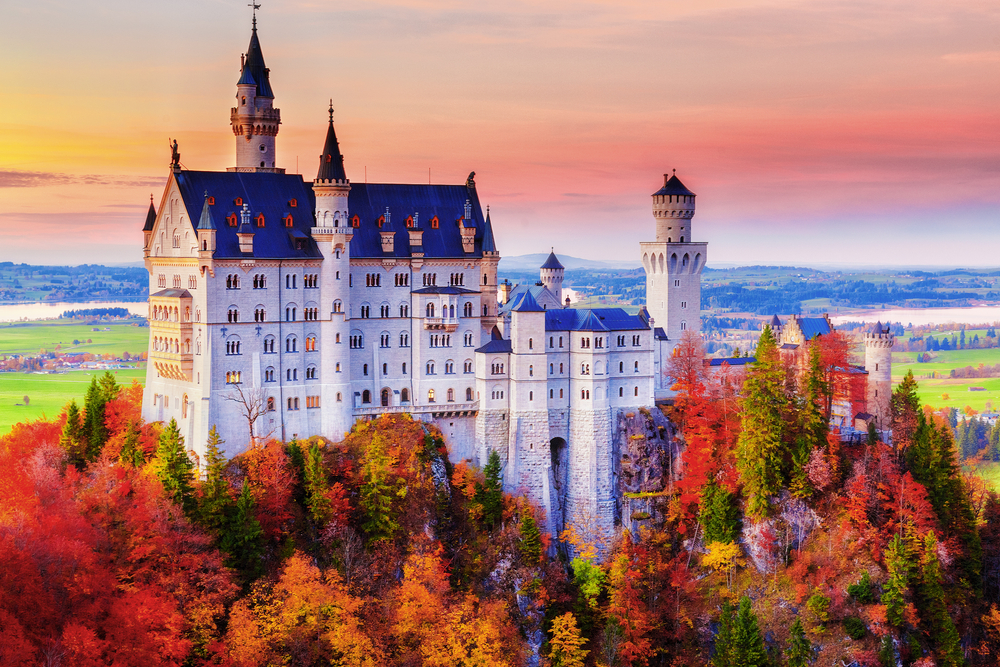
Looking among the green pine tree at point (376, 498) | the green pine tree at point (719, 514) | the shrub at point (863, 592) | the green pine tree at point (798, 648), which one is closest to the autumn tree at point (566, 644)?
the green pine tree at point (719, 514)

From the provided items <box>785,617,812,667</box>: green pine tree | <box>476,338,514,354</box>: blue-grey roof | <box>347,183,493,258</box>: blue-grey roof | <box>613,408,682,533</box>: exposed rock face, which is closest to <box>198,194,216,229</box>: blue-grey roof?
<box>347,183,493,258</box>: blue-grey roof

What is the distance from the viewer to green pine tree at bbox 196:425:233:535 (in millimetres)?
76125

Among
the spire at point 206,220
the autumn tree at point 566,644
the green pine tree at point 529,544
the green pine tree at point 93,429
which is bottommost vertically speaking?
the autumn tree at point 566,644

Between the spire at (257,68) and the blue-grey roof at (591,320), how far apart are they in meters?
28.9

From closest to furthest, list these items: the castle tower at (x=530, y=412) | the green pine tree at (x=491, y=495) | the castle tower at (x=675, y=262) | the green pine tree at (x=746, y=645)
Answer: the green pine tree at (x=746, y=645) → the green pine tree at (x=491, y=495) → the castle tower at (x=530, y=412) → the castle tower at (x=675, y=262)

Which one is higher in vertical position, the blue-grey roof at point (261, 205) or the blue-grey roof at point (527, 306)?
the blue-grey roof at point (261, 205)

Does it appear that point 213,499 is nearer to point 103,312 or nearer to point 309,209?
point 309,209

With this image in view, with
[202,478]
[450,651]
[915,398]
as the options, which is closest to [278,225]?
[202,478]

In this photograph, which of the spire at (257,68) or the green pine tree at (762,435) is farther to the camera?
the spire at (257,68)

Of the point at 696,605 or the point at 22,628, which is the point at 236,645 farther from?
the point at 696,605

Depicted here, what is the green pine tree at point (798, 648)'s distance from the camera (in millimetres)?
79775

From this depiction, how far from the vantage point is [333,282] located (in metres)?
86.6

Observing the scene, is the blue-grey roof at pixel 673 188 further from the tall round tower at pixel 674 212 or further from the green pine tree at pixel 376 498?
the green pine tree at pixel 376 498

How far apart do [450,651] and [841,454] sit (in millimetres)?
35099
